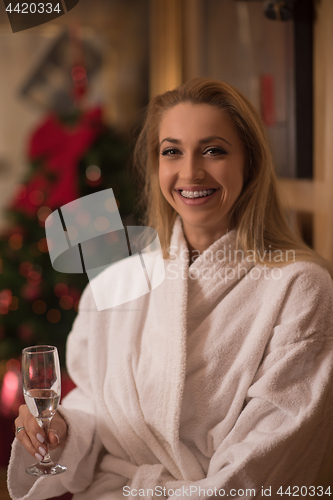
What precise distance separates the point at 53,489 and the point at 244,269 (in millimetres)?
511

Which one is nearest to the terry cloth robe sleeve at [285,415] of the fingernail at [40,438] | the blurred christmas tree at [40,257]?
the fingernail at [40,438]

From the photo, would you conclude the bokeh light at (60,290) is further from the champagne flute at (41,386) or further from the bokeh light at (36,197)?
the champagne flute at (41,386)

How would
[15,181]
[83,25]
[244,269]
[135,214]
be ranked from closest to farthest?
1. [244,269]
2. [135,214]
3. [83,25]
4. [15,181]

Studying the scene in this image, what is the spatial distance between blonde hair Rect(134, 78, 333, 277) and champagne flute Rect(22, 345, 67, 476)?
0.33m

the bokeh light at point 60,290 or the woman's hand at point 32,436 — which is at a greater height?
the woman's hand at point 32,436

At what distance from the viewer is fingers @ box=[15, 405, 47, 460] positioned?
0.65m

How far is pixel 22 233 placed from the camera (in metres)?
1.68

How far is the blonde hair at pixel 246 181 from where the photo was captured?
80 centimetres

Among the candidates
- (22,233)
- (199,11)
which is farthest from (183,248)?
(199,11)

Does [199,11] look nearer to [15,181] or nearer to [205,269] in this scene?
[15,181]

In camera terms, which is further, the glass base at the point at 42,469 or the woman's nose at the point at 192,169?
the woman's nose at the point at 192,169

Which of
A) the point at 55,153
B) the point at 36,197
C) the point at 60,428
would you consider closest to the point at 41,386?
the point at 60,428

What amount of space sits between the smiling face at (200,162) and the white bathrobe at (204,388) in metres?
0.09

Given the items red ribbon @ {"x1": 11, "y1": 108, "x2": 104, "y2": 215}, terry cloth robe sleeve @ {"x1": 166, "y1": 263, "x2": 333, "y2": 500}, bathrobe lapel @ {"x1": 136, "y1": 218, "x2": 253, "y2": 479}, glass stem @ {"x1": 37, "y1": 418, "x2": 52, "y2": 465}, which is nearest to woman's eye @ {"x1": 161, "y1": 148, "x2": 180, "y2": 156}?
bathrobe lapel @ {"x1": 136, "y1": 218, "x2": 253, "y2": 479}
